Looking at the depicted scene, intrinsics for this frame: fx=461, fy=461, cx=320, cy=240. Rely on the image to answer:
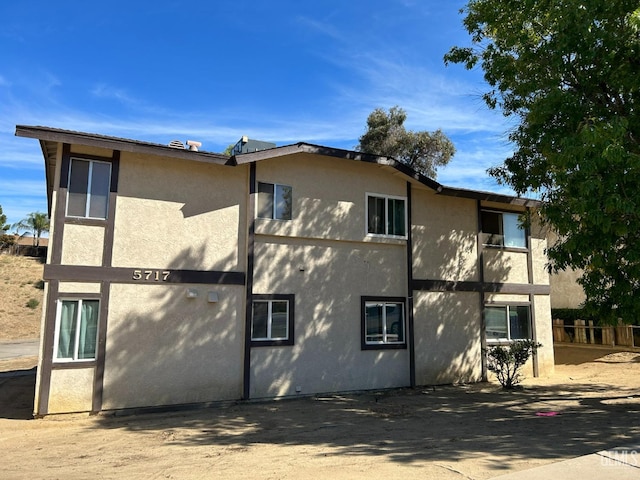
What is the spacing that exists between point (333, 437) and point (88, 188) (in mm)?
7812

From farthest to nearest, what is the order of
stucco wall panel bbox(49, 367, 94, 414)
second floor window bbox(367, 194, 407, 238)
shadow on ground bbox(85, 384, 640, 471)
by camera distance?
second floor window bbox(367, 194, 407, 238)
stucco wall panel bbox(49, 367, 94, 414)
shadow on ground bbox(85, 384, 640, 471)

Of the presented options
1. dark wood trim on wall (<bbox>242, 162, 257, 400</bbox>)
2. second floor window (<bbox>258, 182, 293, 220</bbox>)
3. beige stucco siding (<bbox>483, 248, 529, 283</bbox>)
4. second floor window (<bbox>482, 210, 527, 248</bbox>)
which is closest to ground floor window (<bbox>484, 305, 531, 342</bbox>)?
beige stucco siding (<bbox>483, 248, 529, 283</bbox>)

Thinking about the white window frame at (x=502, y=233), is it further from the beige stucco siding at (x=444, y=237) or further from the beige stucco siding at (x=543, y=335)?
the beige stucco siding at (x=543, y=335)

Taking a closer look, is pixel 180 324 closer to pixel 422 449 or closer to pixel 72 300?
pixel 72 300

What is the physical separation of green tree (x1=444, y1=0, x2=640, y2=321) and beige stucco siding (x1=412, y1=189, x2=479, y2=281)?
3.84 metres

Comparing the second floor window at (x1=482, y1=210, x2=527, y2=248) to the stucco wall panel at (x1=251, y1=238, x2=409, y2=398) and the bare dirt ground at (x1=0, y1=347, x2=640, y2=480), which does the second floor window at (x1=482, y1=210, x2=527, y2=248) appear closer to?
the stucco wall panel at (x1=251, y1=238, x2=409, y2=398)

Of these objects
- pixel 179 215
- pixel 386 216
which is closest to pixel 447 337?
pixel 386 216

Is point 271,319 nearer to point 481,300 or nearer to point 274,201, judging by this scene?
point 274,201

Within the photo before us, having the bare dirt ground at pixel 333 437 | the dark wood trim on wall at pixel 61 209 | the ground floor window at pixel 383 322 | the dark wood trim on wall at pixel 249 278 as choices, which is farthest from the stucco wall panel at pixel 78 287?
the ground floor window at pixel 383 322

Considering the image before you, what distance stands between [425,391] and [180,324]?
742cm

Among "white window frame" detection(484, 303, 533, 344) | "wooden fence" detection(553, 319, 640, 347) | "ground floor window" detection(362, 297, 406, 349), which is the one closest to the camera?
"ground floor window" detection(362, 297, 406, 349)

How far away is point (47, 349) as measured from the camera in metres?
9.95

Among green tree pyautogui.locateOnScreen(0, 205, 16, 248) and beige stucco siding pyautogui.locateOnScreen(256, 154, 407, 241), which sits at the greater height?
green tree pyautogui.locateOnScreen(0, 205, 16, 248)

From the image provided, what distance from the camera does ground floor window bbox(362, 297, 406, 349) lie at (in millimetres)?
13633
